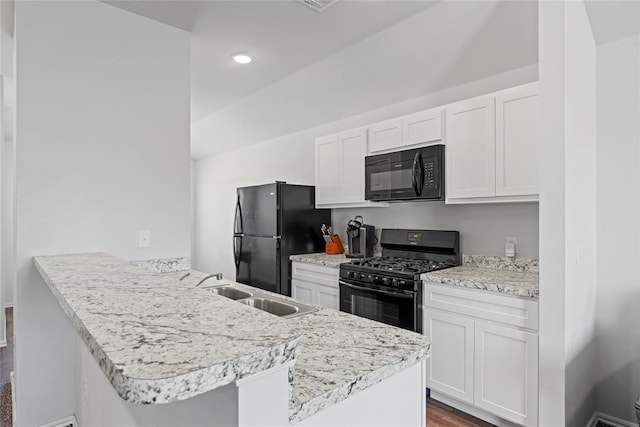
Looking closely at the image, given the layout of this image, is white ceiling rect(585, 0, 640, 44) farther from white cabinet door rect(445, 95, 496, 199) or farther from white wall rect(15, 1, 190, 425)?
white wall rect(15, 1, 190, 425)

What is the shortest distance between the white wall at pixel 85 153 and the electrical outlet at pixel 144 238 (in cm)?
3

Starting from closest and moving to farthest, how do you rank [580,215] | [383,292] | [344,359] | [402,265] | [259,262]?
[344,359], [580,215], [383,292], [402,265], [259,262]

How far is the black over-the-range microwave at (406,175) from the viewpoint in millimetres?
2846

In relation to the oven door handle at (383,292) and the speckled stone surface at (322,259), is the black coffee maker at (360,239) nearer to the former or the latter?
the speckled stone surface at (322,259)

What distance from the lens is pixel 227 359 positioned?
0.55 m

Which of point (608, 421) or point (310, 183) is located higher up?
point (310, 183)

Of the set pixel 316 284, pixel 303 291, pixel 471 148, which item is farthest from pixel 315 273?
pixel 471 148

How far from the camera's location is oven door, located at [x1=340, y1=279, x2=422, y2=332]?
2564mm

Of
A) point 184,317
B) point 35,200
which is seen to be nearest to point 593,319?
point 184,317

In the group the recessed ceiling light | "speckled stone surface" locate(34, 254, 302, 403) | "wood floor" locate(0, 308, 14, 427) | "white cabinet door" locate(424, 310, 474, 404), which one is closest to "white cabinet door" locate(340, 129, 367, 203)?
the recessed ceiling light

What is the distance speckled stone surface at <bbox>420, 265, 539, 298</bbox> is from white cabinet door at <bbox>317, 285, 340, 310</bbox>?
0.94 metres

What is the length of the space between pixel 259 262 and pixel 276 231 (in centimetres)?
50

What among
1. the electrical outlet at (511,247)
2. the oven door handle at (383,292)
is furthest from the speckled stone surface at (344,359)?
the electrical outlet at (511,247)

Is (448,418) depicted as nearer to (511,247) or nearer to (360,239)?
(511,247)
